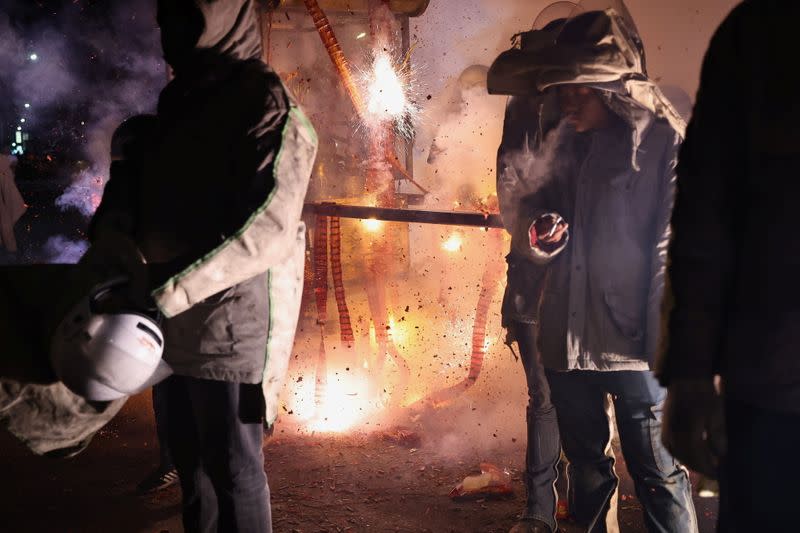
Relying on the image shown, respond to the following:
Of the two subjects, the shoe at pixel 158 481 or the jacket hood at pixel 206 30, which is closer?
the jacket hood at pixel 206 30

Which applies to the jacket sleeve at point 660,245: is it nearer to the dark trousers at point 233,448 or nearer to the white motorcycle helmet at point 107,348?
the dark trousers at point 233,448

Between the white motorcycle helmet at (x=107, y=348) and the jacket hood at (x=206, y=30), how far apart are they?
1.09 meters

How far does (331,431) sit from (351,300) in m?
5.52

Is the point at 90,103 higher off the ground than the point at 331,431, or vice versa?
the point at 90,103

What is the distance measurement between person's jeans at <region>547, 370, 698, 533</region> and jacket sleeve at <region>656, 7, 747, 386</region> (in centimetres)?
143

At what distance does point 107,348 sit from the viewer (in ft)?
7.13

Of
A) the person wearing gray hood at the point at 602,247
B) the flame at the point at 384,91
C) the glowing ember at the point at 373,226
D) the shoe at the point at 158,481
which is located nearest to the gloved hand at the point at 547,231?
the person wearing gray hood at the point at 602,247

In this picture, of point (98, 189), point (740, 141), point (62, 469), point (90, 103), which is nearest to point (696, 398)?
point (740, 141)

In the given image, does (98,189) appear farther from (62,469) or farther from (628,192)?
(628,192)

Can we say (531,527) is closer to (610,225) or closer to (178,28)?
(610,225)

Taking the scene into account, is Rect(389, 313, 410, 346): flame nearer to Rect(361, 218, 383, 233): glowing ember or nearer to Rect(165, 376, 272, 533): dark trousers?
Rect(361, 218, 383, 233): glowing ember

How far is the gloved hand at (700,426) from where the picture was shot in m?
1.43

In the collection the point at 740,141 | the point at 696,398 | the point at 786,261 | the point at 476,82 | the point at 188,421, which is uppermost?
the point at 476,82

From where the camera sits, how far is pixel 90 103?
73.0ft
